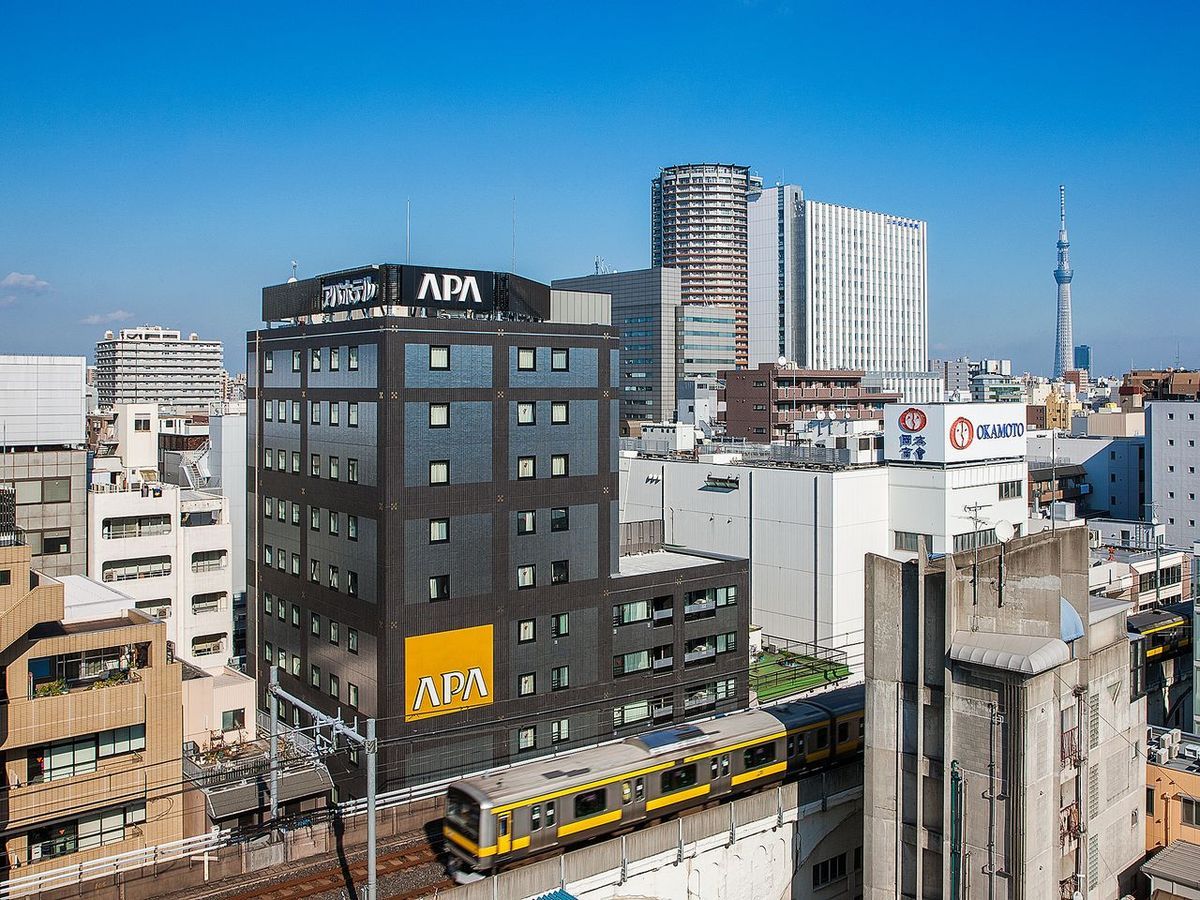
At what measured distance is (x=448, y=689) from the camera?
3681 cm

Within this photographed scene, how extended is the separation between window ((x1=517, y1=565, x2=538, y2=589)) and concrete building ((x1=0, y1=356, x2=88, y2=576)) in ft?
58.3

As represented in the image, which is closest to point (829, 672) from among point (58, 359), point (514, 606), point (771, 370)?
point (514, 606)

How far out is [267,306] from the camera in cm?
4550

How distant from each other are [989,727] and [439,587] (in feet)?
63.6

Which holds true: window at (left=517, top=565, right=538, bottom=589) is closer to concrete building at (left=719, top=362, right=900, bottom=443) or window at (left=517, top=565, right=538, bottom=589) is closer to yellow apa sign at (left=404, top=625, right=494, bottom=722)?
yellow apa sign at (left=404, top=625, right=494, bottom=722)

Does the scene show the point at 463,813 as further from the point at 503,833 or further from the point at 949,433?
the point at 949,433

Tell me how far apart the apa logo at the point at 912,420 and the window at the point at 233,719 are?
35.9 meters

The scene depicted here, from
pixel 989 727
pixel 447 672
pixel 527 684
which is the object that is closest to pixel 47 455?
pixel 447 672

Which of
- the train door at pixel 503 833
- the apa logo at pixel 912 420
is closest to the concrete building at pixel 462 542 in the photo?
the train door at pixel 503 833

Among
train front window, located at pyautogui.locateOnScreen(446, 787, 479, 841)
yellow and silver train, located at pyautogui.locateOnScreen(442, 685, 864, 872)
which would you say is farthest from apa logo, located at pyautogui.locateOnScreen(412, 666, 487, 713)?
train front window, located at pyautogui.locateOnScreen(446, 787, 479, 841)

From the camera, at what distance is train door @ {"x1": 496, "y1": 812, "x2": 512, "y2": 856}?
25906 mm

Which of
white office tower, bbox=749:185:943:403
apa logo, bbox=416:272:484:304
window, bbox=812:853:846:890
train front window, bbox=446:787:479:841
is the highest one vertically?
white office tower, bbox=749:185:943:403

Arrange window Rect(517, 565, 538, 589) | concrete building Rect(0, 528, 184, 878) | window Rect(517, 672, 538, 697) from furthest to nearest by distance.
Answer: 1. window Rect(517, 565, 538, 589)
2. window Rect(517, 672, 538, 697)
3. concrete building Rect(0, 528, 184, 878)

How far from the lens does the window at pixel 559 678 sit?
39.1m
